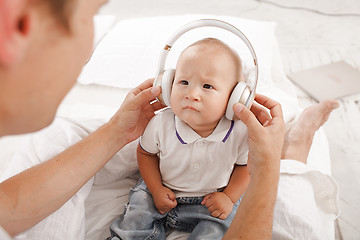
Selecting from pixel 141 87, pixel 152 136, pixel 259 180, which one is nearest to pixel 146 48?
pixel 141 87

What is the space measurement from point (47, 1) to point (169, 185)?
789 mm

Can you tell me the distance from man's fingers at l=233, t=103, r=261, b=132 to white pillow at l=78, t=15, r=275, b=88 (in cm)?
77

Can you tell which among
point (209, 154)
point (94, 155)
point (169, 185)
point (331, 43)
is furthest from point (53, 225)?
point (331, 43)

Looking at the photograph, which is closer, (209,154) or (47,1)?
(47,1)

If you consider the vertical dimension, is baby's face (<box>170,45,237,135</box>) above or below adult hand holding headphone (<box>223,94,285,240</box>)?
above

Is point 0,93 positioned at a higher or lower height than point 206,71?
higher

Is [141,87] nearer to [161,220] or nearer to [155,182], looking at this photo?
[155,182]

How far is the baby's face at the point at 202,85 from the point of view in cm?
95

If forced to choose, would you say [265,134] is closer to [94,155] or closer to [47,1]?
[94,155]

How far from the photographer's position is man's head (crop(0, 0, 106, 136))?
1.34 ft

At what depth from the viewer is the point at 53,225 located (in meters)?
0.96

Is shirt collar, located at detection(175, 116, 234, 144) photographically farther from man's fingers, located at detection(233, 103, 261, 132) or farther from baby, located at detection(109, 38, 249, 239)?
man's fingers, located at detection(233, 103, 261, 132)

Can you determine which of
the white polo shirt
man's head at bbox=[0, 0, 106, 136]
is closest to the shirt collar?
the white polo shirt

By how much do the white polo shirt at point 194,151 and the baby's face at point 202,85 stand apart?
6 cm
